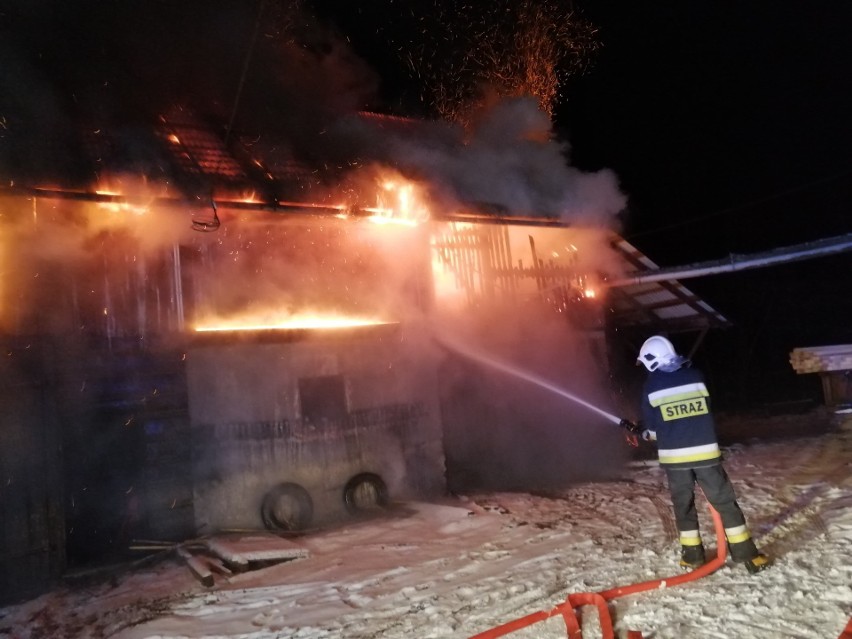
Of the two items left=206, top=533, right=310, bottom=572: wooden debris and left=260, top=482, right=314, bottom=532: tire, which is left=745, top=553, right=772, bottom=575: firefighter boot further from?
left=260, top=482, right=314, bottom=532: tire

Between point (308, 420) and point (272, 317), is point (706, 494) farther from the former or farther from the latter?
point (272, 317)

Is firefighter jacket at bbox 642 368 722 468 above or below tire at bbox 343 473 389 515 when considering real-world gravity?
above

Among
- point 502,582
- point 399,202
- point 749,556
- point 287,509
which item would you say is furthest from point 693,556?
point 399,202

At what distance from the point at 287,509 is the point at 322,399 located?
1.62 meters

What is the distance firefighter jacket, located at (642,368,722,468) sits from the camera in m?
4.80

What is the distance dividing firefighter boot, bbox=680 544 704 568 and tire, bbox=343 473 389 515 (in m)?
4.71

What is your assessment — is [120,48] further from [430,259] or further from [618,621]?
[618,621]

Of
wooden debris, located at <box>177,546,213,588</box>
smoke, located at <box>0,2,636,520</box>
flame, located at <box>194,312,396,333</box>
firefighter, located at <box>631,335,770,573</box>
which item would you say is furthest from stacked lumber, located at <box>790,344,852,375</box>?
wooden debris, located at <box>177,546,213,588</box>

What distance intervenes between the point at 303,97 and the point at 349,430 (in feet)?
19.5

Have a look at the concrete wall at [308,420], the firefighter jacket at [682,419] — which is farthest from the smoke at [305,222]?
the firefighter jacket at [682,419]

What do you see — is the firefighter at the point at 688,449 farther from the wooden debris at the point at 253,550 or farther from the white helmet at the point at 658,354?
the wooden debris at the point at 253,550

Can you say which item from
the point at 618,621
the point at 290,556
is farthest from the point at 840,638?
the point at 290,556

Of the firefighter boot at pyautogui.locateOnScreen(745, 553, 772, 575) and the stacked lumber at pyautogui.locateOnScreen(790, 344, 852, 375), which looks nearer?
the firefighter boot at pyautogui.locateOnScreen(745, 553, 772, 575)

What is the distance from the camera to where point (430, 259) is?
9898 millimetres
